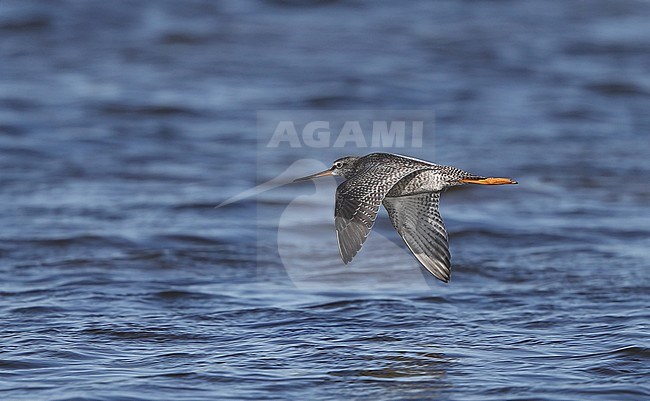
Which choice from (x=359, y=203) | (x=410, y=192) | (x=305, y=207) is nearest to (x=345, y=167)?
(x=410, y=192)

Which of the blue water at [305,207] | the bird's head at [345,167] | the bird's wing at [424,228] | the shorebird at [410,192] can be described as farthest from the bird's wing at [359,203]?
the blue water at [305,207]

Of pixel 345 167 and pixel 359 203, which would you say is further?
pixel 345 167

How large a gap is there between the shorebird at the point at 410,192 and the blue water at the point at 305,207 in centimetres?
41

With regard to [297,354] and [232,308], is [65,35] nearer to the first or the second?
[232,308]

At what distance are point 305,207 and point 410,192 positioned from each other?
9.04 ft

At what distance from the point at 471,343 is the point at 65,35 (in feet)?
29.4

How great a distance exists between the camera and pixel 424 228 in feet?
18.5

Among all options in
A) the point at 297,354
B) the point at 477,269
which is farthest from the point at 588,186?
the point at 297,354

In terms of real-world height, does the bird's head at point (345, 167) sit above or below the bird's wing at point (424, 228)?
above

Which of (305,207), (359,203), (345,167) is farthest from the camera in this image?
(305,207)

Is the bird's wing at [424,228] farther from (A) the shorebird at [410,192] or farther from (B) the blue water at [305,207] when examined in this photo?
(B) the blue water at [305,207]

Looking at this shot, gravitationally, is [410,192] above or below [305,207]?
above

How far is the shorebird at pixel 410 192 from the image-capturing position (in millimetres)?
5184

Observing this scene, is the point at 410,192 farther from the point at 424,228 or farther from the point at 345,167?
the point at 345,167
